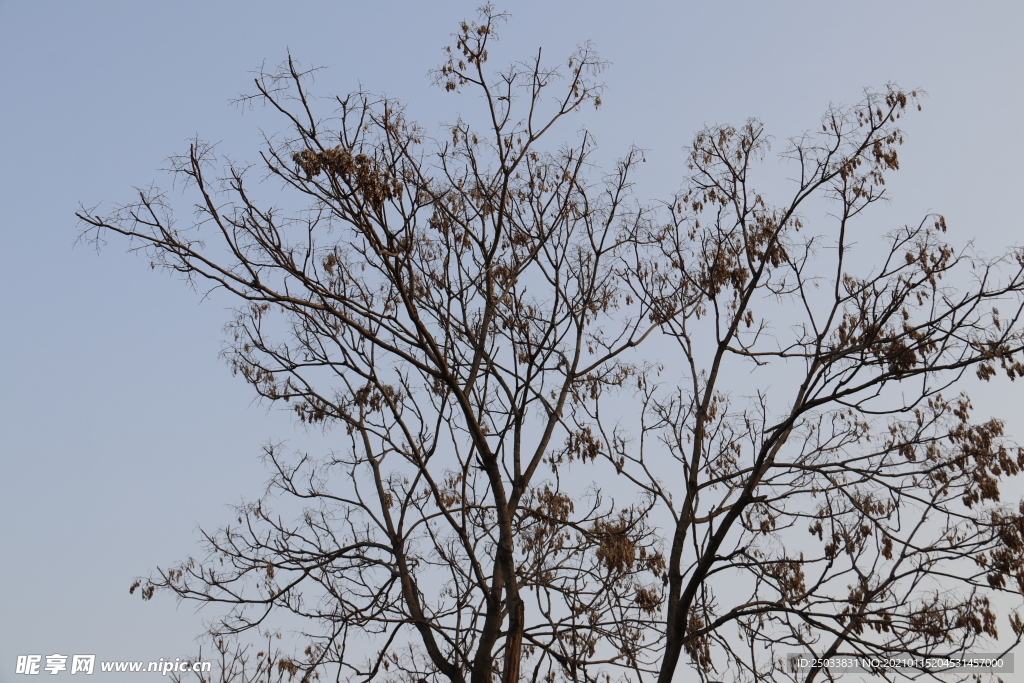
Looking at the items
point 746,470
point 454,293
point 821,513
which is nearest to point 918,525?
point 821,513

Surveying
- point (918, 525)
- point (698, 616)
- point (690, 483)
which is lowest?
point (698, 616)

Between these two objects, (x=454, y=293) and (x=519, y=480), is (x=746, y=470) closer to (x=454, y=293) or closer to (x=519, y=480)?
(x=519, y=480)

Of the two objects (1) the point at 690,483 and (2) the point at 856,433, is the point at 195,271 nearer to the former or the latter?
(1) the point at 690,483

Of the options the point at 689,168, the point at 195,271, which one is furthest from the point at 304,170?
the point at 689,168

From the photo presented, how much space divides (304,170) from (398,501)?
5.24 m

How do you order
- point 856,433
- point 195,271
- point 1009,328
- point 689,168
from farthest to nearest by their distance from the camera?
point 689,168 → point 856,433 → point 1009,328 → point 195,271

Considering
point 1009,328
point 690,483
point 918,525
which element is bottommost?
point 918,525

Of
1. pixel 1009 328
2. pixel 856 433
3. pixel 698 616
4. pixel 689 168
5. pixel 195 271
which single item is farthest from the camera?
pixel 689 168

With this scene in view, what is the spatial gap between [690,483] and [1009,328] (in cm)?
368

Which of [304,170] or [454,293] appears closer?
[304,170]

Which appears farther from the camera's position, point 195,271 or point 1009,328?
point 1009,328

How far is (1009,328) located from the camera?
905cm

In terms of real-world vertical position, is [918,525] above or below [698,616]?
above

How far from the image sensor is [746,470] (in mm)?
10305
